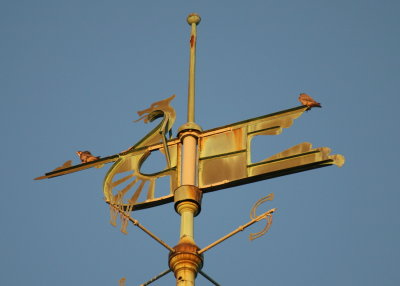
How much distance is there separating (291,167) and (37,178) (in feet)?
15.2

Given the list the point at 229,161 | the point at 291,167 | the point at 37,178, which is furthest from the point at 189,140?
the point at 37,178

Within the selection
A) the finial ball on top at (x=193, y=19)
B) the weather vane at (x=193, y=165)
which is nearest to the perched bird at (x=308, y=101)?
the weather vane at (x=193, y=165)

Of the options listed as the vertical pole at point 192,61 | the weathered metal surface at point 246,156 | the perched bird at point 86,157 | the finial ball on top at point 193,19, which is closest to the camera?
the weathered metal surface at point 246,156

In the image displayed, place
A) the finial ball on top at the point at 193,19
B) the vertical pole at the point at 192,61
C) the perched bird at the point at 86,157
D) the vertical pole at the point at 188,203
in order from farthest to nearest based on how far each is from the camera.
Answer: the finial ball on top at the point at 193,19
the perched bird at the point at 86,157
the vertical pole at the point at 192,61
the vertical pole at the point at 188,203

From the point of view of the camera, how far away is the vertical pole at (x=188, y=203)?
536 inches

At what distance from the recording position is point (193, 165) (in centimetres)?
1522

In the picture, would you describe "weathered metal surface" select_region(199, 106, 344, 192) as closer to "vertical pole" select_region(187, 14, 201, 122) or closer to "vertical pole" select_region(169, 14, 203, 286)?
"vertical pole" select_region(169, 14, 203, 286)

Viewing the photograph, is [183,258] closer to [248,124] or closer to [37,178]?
[248,124]

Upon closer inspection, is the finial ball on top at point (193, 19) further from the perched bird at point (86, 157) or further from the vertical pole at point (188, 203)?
the perched bird at point (86, 157)

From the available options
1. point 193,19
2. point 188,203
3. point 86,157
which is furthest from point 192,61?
point 188,203

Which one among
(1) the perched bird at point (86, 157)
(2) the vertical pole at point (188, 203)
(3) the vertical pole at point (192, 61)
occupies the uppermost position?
(3) the vertical pole at point (192, 61)

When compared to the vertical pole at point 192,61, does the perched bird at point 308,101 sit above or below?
below

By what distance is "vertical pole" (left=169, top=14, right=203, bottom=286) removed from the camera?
13625mm

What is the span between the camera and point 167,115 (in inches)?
672
